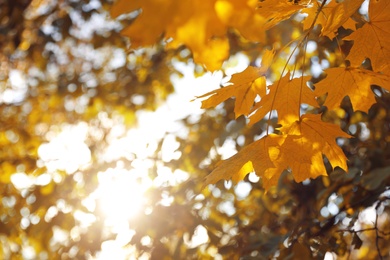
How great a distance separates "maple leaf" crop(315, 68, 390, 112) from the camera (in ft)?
4.25

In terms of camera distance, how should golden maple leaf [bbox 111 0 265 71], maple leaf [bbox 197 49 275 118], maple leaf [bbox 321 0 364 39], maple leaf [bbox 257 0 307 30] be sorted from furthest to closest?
maple leaf [bbox 197 49 275 118]
maple leaf [bbox 257 0 307 30]
maple leaf [bbox 321 0 364 39]
golden maple leaf [bbox 111 0 265 71]

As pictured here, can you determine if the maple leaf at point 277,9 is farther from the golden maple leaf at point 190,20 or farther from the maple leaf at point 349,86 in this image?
the golden maple leaf at point 190,20

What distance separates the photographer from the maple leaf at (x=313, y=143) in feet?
3.92

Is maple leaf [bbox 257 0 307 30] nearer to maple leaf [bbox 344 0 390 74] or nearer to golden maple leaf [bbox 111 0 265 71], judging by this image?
maple leaf [bbox 344 0 390 74]

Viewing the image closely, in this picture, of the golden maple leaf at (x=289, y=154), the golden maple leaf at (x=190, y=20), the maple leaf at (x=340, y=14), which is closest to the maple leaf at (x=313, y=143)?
the golden maple leaf at (x=289, y=154)

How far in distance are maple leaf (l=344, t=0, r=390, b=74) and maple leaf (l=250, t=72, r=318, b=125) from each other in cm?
Answer: 15

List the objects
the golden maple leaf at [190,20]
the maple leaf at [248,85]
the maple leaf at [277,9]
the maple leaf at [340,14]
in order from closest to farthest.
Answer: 1. the golden maple leaf at [190,20]
2. the maple leaf at [340,14]
3. the maple leaf at [277,9]
4. the maple leaf at [248,85]

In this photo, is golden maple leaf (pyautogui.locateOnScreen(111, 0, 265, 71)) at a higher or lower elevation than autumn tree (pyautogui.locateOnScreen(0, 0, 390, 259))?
higher

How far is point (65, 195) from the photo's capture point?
2898 mm

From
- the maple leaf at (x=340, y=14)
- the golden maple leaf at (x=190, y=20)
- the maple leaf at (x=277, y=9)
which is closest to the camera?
the golden maple leaf at (x=190, y=20)

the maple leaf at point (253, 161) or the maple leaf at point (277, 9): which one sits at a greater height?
the maple leaf at point (277, 9)

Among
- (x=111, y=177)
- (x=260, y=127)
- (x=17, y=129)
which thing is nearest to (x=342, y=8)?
(x=260, y=127)

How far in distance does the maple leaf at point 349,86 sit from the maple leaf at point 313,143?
114 mm

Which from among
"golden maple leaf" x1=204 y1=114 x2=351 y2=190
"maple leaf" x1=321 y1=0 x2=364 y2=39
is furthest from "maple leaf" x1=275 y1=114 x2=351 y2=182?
"maple leaf" x1=321 y1=0 x2=364 y2=39
